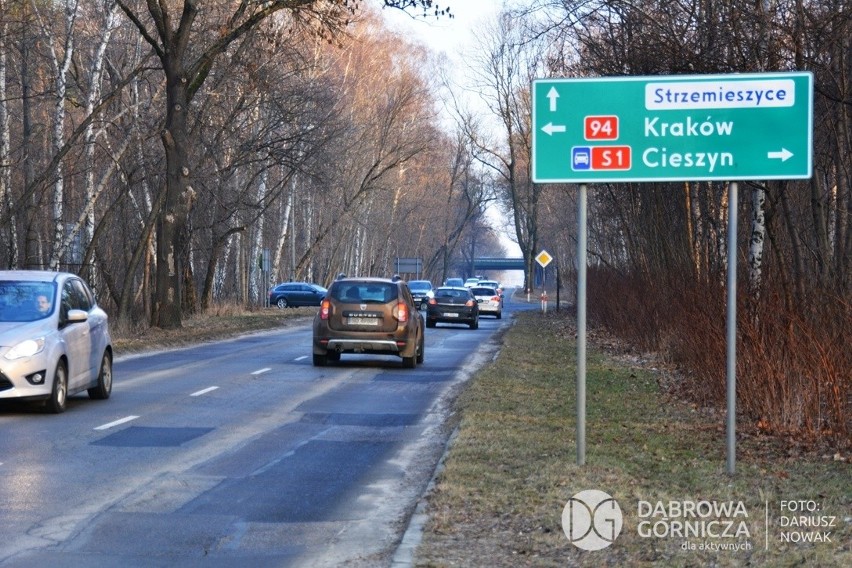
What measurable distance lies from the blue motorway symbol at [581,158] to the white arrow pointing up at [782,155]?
1431 millimetres

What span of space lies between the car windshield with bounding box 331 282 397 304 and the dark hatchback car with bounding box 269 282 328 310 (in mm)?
40763

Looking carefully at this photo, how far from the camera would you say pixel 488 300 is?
54.2 meters

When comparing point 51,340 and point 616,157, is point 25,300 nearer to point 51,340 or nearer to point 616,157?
point 51,340

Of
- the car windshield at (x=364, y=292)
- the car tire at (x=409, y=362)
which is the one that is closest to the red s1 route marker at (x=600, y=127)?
the car windshield at (x=364, y=292)

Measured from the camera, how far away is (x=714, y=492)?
9.14 metres

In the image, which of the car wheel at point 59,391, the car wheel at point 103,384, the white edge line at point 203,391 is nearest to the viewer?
the car wheel at point 59,391

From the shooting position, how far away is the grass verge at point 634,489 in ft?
24.0

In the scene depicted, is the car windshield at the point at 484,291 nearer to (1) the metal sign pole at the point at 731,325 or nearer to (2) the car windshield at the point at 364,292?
(2) the car windshield at the point at 364,292

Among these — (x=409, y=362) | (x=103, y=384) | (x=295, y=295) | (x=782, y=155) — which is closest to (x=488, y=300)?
(x=295, y=295)

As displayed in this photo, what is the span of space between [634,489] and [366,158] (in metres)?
58.8

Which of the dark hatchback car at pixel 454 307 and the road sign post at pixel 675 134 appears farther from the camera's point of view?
the dark hatchback car at pixel 454 307

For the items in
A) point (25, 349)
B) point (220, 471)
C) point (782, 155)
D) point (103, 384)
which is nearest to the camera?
point (782, 155)

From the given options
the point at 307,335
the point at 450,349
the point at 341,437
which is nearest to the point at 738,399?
the point at 341,437

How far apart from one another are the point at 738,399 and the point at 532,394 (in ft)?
11.8
